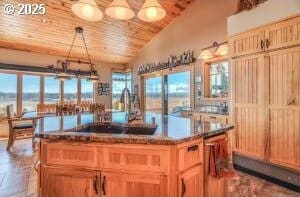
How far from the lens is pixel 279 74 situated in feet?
9.55

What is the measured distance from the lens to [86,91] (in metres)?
7.94

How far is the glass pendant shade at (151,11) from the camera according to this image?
215 cm

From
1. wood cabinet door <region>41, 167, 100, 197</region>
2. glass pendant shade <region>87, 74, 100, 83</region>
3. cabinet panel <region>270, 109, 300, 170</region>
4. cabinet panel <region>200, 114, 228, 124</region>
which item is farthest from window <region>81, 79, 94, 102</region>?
wood cabinet door <region>41, 167, 100, 197</region>

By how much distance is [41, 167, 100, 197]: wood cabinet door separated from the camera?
5.19 ft

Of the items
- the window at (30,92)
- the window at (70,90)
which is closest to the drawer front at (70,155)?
the window at (30,92)

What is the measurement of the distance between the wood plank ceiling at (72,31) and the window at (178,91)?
5.31ft

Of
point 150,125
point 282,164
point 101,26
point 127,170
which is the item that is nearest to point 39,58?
point 101,26

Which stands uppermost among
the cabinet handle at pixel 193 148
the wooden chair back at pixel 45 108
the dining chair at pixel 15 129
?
the wooden chair back at pixel 45 108

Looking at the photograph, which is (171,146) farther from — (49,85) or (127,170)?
(49,85)

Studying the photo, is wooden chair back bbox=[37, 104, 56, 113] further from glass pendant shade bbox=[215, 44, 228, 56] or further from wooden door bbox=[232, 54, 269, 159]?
wooden door bbox=[232, 54, 269, 159]

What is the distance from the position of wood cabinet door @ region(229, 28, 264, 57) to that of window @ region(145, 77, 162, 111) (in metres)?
3.38

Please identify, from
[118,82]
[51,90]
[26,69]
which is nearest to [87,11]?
[26,69]

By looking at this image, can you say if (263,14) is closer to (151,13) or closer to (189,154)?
(151,13)

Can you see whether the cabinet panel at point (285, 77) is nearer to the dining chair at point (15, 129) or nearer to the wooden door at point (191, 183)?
the wooden door at point (191, 183)
